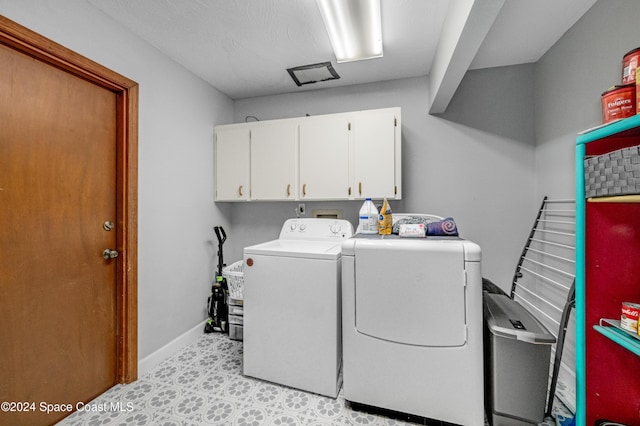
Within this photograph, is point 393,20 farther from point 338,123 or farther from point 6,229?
point 6,229

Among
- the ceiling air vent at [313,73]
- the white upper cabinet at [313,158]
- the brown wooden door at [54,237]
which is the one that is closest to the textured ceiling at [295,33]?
the ceiling air vent at [313,73]

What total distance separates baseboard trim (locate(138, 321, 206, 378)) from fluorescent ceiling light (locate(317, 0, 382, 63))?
270 cm

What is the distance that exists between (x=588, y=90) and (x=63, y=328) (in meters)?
3.55

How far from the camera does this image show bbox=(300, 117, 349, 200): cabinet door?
2303 mm

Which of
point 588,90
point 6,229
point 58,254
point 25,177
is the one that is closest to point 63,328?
point 58,254

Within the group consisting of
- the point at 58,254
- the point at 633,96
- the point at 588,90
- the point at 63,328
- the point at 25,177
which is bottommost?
the point at 63,328

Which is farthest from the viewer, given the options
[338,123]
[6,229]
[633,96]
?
[338,123]

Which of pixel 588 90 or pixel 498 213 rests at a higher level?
pixel 588 90

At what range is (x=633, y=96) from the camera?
3.07 ft

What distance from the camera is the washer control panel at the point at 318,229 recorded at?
229 centimetres

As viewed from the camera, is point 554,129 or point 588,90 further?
point 554,129

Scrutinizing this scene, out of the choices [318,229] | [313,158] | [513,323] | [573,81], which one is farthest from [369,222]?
[573,81]

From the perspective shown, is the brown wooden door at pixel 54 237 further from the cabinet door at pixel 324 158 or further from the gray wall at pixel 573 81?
the gray wall at pixel 573 81

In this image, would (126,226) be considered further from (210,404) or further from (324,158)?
(324,158)
